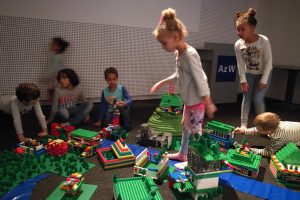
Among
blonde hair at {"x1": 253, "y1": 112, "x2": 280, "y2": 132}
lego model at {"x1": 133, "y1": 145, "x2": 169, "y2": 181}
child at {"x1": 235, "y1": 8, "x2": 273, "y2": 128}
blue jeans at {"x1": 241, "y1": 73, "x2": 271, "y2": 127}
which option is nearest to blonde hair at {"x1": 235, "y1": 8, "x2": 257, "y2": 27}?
child at {"x1": 235, "y1": 8, "x2": 273, "y2": 128}

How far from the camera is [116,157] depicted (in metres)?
2.31

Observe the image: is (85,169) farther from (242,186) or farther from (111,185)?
(242,186)

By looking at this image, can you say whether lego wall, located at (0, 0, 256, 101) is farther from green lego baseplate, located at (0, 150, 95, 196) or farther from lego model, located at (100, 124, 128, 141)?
green lego baseplate, located at (0, 150, 95, 196)

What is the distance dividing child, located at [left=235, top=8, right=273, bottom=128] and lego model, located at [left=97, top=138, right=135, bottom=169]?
1.48m

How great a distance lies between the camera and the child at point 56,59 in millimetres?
3516

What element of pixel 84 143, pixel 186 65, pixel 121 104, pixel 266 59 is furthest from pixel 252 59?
pixel 84 143

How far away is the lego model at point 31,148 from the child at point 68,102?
0.72 m

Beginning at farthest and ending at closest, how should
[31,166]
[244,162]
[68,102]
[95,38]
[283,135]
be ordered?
1. [95,38]
2. [68,102]
3. [283,135]
4. [244,162]
5. [31,166]

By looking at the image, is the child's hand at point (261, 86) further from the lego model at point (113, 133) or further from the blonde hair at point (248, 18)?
the lego model at point (113, 133)

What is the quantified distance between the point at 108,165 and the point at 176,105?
1.09m

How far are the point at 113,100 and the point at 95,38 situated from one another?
127 centimetres

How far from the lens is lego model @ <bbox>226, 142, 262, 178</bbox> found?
217cm

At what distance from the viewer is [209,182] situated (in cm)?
179

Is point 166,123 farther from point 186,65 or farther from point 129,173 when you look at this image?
point 186,65
